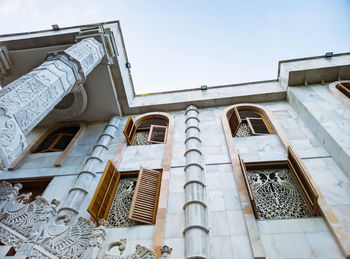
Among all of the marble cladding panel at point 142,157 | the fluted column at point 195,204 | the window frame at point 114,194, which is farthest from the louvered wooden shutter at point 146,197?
the fluted column at point 195,204

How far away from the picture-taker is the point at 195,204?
17.3 feet

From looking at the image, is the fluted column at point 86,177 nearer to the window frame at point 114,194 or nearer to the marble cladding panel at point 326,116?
the window frame at point 114,194

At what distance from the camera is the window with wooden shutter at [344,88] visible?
28.4 ft

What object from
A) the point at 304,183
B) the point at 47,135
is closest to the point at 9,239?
the point at 304,183

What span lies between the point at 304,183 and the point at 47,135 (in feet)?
30.4

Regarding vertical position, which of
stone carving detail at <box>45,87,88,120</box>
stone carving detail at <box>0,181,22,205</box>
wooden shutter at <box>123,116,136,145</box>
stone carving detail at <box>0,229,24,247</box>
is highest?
stone carving detail at <box>45,87,88,120</box>

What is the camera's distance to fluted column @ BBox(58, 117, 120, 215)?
584 centimetres

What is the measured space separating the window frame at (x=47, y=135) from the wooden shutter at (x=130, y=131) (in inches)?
80.3

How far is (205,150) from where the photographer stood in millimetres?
7406

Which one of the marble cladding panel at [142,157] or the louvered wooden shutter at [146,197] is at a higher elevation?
the marble cladding panel at [142,157]

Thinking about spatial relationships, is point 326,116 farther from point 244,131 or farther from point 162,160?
point 162,160

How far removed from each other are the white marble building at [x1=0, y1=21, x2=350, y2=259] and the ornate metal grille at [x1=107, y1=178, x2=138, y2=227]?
0.03 m

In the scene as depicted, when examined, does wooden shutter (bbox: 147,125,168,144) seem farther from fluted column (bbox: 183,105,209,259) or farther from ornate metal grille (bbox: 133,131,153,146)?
fluted column (bbox: 183,105,209,259)

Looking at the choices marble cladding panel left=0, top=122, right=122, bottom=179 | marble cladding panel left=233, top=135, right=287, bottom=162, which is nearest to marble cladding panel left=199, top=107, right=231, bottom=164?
marble cladding panel left=233, top=135, right=287, bottom=162
